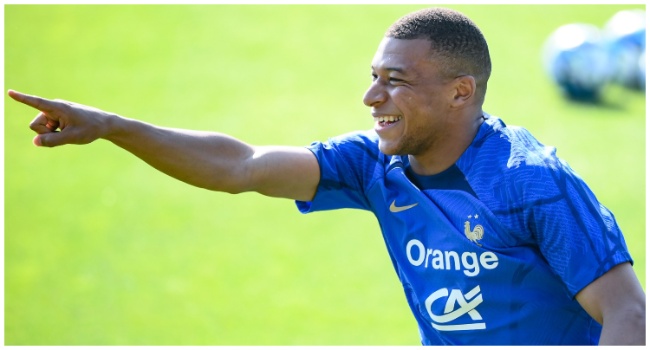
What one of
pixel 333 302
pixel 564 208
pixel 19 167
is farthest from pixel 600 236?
pixel 19 167

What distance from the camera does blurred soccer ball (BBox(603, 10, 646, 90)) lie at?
11.7 m

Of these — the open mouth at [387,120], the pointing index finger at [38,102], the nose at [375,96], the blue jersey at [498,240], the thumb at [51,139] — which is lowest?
the blue jersey at [498,240]

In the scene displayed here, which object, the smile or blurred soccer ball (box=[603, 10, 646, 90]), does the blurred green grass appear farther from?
the smile

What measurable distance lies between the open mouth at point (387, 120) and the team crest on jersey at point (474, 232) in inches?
17.2

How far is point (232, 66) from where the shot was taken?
1215cm

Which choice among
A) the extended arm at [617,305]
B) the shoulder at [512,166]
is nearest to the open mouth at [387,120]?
the shoulder at [512,166]

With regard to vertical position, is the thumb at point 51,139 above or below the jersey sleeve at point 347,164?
above

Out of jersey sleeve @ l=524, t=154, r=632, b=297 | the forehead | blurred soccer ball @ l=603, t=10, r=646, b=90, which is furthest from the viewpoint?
blurred soccer ball @ l=603, t=10, r=646, b=90

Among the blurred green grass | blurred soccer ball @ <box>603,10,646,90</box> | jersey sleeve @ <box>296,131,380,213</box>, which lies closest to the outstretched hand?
jersey sleeve @ <box>296,131,380,213</box>

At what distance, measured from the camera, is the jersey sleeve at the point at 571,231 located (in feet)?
10.5

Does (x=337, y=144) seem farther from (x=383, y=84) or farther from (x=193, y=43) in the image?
(x=193, y=43)

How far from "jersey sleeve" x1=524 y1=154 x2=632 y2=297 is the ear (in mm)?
459

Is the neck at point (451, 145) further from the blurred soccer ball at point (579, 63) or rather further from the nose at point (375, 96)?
the blurred soccer ball at point (579, 63)

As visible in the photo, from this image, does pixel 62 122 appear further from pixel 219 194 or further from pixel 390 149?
pixel 219 194
